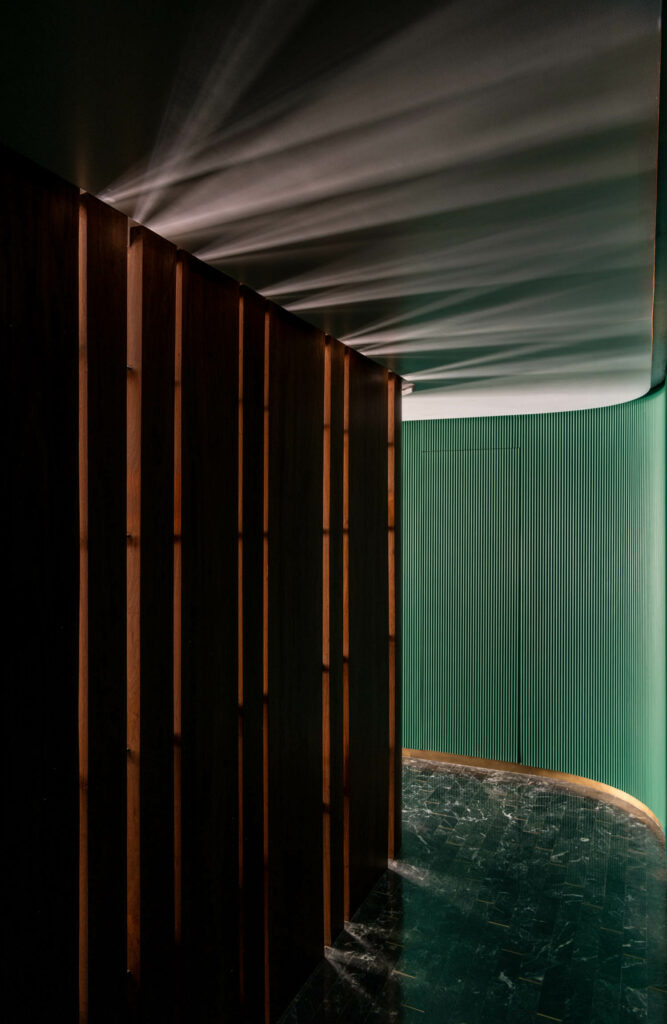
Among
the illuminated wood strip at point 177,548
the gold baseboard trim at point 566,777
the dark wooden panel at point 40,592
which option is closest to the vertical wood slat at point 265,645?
the illuminated wood strip at point 177,548

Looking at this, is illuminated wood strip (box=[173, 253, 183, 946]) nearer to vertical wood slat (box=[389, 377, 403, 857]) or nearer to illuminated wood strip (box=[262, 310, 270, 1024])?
illuminated wood strip (box=[262, 310, 270, 1024])

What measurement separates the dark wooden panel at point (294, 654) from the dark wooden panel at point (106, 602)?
2.94 feet

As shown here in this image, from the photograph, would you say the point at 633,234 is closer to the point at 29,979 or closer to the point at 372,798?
the point at 29,979

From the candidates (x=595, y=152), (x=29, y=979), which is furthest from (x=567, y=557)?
(x=29, y=979)

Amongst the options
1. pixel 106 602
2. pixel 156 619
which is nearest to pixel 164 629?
pixel 156 619

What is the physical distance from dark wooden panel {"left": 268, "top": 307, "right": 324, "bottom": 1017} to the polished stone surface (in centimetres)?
31

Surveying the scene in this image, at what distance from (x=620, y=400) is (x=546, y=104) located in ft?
13.0

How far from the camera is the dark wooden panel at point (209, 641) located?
2.33 metres

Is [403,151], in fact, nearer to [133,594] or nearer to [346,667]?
[133,594]

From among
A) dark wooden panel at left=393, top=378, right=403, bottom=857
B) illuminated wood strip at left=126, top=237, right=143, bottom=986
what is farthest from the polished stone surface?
illuminated wood strip at left=126, top=237, right=143, bottom=986

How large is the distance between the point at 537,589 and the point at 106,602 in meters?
4.34

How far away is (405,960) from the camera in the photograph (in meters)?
3.27

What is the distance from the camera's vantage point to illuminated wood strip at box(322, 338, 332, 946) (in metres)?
3.37

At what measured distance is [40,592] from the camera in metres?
1.75
